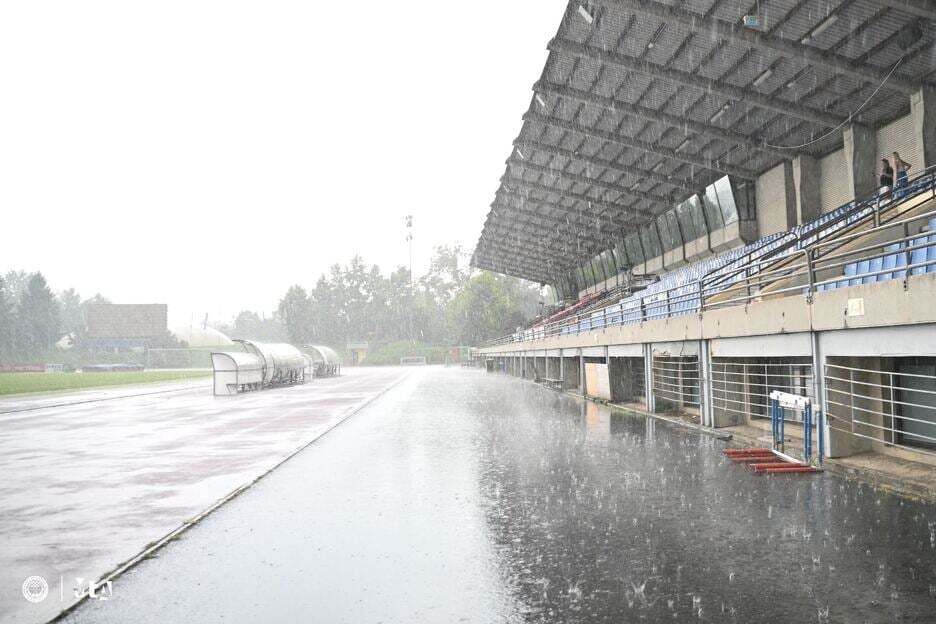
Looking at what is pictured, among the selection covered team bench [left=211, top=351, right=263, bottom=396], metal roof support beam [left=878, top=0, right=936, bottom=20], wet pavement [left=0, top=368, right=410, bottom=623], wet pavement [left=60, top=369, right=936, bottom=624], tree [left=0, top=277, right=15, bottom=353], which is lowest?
wet pavement [left=0, top=368, right=410, bottom=623]

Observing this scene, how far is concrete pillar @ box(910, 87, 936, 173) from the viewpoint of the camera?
1792cm

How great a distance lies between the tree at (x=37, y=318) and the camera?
105500mm

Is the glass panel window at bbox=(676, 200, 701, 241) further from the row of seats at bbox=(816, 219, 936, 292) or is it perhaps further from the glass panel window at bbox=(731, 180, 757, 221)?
the row of seats at bbox=(816, 219, 936, 292)

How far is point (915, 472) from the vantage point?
26.5 ft

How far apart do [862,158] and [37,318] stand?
119 metres

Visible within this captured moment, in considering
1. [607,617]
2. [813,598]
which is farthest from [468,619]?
[813,598]

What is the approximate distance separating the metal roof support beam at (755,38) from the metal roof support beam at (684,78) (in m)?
2.60

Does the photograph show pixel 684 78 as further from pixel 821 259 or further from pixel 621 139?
pixel 821 259

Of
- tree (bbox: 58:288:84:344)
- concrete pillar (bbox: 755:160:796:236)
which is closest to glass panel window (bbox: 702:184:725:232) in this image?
concrete pillar (bbox: 755:160:796:236)

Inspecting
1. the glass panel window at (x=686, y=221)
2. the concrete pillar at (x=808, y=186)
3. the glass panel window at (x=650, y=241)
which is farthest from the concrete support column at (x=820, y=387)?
the glass panel window at (x=650, y=241)

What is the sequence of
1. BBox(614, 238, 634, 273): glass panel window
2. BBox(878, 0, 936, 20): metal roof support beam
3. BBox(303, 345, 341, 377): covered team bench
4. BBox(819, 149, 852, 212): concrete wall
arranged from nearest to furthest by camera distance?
1. BBox(878, 0, 936, 20): metal roof support beam
2. BBox(819, 149, 852, 212): concrete wall
3. BBox(614, 238, 634, 273): glass panel window
4. BBox(303, 345, 341, 377): covered team bench

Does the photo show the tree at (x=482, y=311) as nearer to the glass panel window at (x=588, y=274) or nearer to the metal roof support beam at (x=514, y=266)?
the metal roof support beam at (x=514, y=266)

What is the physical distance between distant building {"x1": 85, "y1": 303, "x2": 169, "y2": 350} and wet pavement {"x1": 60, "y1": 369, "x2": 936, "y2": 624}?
111 m

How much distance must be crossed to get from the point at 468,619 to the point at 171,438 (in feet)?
39.9
